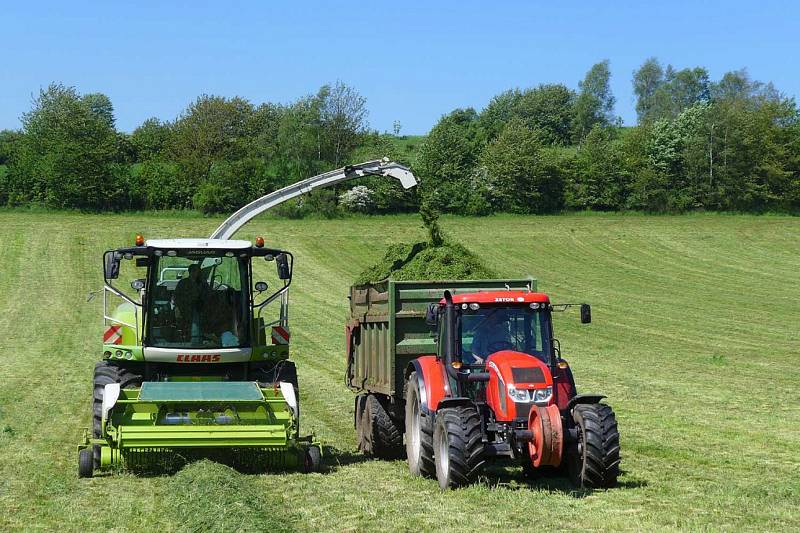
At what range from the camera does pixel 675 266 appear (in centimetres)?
4422

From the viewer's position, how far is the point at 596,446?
934 centimetres

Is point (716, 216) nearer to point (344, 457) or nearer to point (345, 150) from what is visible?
point (345, 150)

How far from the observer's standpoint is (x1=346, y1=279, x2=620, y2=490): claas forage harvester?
30.9ft

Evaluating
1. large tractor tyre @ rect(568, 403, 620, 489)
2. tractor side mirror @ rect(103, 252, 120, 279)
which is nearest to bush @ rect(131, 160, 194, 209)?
tractor side mirror @ rect(103, 252, 120, 279)

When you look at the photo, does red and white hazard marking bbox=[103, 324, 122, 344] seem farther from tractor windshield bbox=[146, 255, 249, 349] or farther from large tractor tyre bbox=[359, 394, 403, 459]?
large tractor tyre bbox=[359, 394, 403, 459]

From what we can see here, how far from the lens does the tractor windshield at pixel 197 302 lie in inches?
487

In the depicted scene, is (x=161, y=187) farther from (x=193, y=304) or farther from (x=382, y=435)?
(x=382, y=435)

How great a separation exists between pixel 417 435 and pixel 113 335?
396cm

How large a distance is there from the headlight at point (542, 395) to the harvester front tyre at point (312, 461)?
8.51ft

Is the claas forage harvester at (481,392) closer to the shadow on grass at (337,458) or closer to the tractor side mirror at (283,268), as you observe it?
the shadow on grass at (337,458)

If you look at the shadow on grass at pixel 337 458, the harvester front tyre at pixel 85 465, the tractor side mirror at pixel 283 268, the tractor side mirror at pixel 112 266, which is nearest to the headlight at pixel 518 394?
the shadow on grass at pixel 337 458

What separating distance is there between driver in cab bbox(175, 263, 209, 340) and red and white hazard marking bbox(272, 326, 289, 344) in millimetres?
956

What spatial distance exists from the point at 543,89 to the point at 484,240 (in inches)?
2382

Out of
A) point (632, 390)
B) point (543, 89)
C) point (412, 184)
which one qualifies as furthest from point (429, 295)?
point (543, 89)
